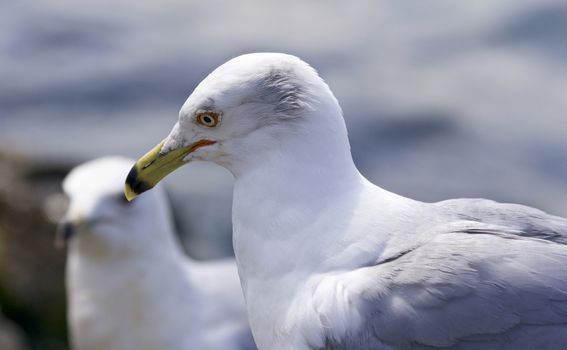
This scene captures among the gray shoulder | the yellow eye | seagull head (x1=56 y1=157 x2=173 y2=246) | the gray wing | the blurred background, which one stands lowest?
the blurred background

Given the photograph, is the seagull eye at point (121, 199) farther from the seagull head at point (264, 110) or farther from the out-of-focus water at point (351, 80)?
the out-of-focus water at point (351, 80)

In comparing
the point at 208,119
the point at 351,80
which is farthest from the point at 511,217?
the point at 351,80

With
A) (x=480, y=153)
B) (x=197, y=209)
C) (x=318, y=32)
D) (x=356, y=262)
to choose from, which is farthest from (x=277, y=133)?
(x=318, y=32)

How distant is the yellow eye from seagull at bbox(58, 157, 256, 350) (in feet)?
5.94

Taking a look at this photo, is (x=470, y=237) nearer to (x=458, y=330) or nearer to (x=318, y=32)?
(x=458, y=330)

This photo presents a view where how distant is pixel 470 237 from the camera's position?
8.75 ft

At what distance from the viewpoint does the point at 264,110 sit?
9.00 feet

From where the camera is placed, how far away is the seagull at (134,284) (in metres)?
4.53

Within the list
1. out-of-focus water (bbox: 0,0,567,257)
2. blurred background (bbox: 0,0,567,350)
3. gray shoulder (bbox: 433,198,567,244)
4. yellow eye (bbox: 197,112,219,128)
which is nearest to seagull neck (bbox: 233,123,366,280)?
yellow eye (bbox: 197,112,219,128)

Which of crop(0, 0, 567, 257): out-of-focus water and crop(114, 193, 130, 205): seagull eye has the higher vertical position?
crop(114, 193, 130, 205): seagull eye

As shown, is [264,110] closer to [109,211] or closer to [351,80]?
[109,211]

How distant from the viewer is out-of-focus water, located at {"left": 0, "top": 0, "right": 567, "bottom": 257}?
7.70 metres

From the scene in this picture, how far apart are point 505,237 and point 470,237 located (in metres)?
0.09

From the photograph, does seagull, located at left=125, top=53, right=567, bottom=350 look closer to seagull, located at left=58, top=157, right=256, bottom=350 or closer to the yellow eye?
the yellow eye
